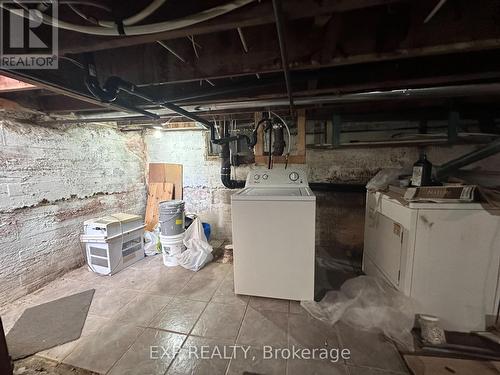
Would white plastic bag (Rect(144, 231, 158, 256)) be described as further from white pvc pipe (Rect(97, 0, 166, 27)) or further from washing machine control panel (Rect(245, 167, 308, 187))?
white pvc pipe (Rect(97, 0, 166, 27))

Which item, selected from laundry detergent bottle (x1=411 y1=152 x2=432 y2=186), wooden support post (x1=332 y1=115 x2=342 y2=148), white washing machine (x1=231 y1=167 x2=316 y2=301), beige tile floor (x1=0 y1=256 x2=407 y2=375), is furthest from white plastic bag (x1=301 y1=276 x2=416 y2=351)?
wooden support post (x1=332 y1=115 x2=342 y2=148)

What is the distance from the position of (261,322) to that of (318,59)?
Result: 1.90 metres

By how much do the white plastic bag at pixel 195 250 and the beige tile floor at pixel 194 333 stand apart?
0.29 m

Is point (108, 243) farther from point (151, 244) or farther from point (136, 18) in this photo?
point (136, 18)

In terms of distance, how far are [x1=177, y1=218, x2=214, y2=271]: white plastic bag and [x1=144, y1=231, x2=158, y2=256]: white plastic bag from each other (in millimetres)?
595

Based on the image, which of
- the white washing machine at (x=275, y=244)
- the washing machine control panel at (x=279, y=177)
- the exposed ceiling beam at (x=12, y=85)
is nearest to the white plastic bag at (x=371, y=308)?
the white washing machine at (x=275, y=244)

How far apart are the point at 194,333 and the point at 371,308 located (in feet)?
4.60

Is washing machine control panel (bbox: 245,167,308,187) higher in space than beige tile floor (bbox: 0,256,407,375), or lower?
higher

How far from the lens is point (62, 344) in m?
1.54

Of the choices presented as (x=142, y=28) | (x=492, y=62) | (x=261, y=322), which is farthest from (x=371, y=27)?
(x=261, y=322)

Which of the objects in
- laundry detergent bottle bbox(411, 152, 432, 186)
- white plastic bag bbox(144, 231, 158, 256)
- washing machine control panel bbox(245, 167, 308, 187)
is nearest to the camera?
laundry detergent bottle bbox(411, 152, 432, 186)

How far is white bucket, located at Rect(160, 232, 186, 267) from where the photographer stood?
2621 millimetres

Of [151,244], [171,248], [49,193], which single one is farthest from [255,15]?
[151,244]

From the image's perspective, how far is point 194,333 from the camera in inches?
63.7
